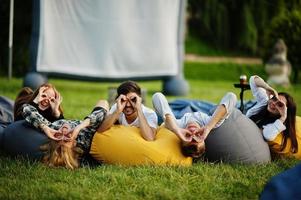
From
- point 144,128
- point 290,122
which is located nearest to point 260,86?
point 290,122

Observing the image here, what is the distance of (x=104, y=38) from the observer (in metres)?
11.2

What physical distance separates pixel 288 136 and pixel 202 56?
18388 mm

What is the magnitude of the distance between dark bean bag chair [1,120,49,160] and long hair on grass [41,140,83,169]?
190 mm

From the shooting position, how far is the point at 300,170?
393 cm

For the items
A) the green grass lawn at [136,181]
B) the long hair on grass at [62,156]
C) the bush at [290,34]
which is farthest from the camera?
the bush at [290,34]

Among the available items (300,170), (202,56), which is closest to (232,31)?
(202,56)

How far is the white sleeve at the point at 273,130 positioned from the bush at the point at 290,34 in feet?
37.3

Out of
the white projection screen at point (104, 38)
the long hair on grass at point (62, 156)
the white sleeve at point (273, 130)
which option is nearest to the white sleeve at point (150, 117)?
the long hair on grass at point (62, 156)

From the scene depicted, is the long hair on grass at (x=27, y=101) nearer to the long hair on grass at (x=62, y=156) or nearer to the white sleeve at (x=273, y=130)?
the long hair on grass at (x=62, y=156)

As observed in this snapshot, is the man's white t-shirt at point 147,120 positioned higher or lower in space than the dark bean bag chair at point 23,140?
higher

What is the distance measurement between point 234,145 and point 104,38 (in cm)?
665

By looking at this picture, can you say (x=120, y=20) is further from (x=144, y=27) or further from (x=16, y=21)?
(x=16, y=21)

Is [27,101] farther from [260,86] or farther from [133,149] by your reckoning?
[260,86]

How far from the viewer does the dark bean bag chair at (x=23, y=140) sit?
4836 millimetres
